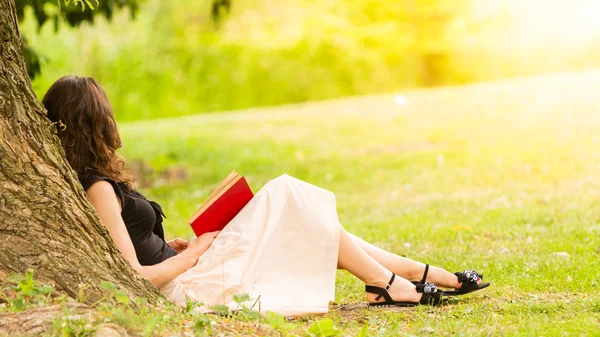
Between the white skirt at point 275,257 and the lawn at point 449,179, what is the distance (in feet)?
0.55

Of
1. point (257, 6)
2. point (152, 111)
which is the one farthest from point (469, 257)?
point (257, 6)

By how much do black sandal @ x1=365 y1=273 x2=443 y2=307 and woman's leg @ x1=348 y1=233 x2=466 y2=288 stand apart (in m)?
0.16

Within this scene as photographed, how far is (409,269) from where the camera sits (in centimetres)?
466

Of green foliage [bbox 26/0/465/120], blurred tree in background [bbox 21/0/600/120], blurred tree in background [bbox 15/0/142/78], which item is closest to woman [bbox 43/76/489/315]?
blurred tree in background [bbox 15/0/142/78]

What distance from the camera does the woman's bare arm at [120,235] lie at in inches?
154

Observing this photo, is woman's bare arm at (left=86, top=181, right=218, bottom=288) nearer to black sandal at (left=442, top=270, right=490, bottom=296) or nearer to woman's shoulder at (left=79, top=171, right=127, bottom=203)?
woman's shoulder at (left=79, top=171, right=127, bottom=203)

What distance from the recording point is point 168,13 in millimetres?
24359

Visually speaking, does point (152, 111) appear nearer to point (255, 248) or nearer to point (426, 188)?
point (426, 188)

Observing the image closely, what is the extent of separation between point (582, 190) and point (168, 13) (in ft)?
58.0

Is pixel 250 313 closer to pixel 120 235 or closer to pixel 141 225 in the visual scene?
pixel 120 235

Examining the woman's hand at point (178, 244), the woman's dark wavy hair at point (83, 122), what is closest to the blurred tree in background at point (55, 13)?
the woman's dark wavy hair at point (83, 122)

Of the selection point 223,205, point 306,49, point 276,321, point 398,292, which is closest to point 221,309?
point 276,321

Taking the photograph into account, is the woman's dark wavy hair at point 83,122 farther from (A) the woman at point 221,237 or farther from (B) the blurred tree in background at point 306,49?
(B) the blurred tree in background at point 306,49

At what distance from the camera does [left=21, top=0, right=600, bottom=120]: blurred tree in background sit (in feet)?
71.7
